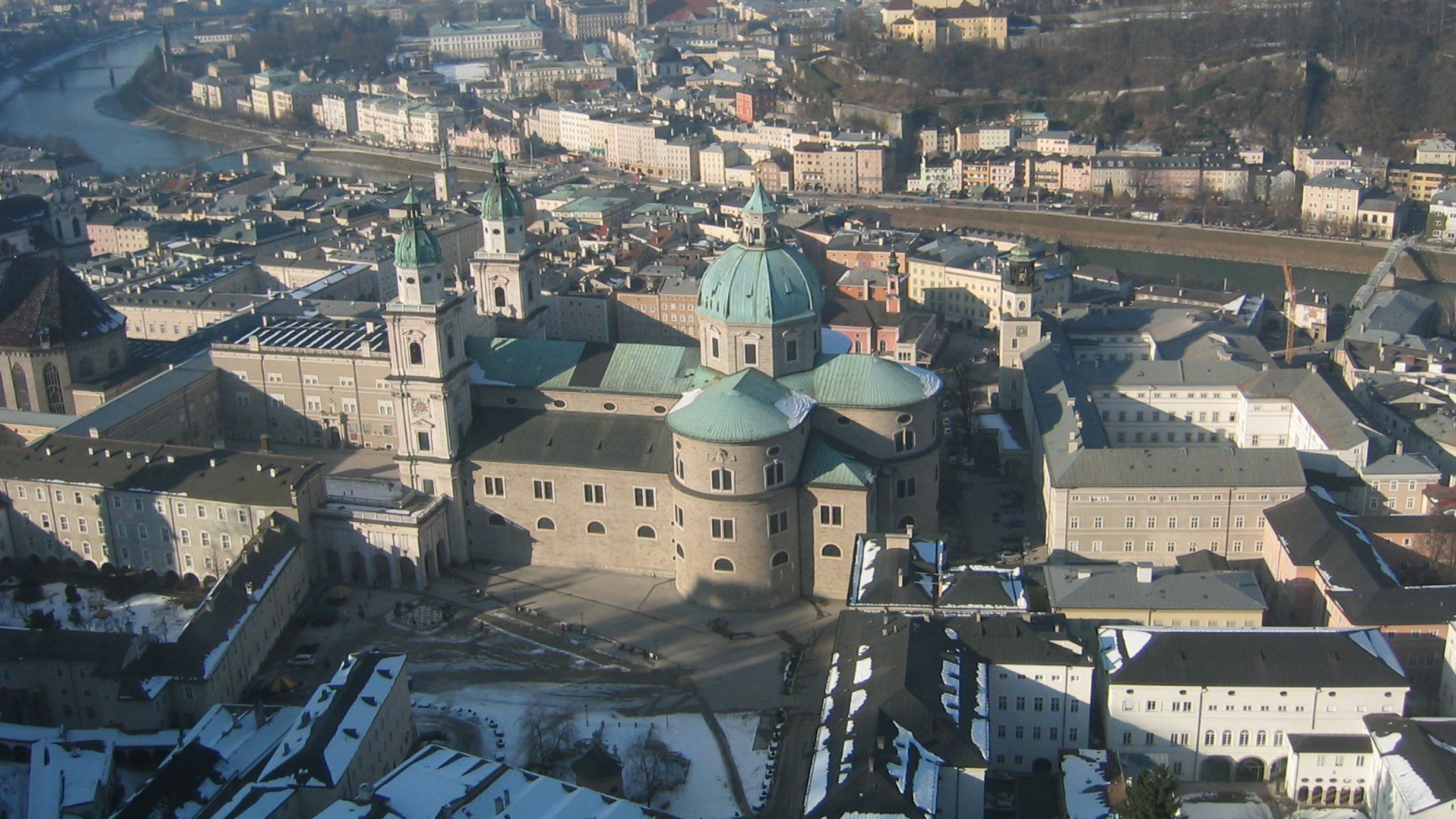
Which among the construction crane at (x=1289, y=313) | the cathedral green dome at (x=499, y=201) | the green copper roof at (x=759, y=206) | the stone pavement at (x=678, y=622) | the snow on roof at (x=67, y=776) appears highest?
the green copper roof at (x=759, y=206)

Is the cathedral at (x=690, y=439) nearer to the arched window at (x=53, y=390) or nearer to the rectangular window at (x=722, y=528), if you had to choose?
the rectangular window at (x=722, y=528)

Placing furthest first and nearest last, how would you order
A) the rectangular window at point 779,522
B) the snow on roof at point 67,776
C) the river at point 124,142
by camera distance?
1. the river at point 124,142
2. the rectangular window at point 779,522
3. the snow on roof at point 67,776

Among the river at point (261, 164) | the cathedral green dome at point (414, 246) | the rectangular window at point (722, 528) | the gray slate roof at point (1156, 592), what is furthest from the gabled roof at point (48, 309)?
the river at point (261, 164)

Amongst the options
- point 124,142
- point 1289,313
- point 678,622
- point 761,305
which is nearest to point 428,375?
point 761,305

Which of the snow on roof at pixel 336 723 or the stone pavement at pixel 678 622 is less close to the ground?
the snow on roof at pixel 336 723

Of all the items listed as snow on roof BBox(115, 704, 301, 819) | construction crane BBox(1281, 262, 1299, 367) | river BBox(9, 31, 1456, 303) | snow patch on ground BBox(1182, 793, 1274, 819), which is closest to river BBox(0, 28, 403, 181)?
river BBox(9, 31, 1456, 303)

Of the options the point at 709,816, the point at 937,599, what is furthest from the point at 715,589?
the point at 709,816

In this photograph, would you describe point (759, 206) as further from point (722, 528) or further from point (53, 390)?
point (53, 390)
